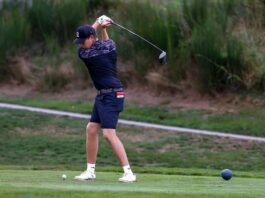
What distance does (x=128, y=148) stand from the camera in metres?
17.9

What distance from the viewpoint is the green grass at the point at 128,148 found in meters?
16.7

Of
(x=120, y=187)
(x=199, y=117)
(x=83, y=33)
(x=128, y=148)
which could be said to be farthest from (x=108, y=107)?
(x=199, y=117)

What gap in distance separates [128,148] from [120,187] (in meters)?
8.16

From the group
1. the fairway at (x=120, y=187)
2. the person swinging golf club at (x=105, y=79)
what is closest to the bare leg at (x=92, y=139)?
the person swinging golf club at (x=105, y=79)

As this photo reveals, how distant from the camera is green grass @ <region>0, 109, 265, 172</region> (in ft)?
54.9

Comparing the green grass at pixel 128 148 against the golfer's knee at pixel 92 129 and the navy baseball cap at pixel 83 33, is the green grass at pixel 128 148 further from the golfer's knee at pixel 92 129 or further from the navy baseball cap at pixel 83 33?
the navy baseball cap at pixel 83 33

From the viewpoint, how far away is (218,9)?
72.4 feet

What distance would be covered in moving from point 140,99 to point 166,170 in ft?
25.7

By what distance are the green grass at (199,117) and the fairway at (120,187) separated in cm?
792

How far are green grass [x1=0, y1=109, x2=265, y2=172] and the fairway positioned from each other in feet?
12.6

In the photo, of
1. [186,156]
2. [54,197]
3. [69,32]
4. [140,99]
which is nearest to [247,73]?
[140,99]

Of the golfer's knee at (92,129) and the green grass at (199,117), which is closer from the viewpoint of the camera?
the golfer's knee at (92,129)

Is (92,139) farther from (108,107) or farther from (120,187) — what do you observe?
(120,187)

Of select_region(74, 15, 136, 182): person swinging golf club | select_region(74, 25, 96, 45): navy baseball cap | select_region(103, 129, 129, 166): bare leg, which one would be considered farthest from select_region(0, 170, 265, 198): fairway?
select_region(74, 25, 96, 45): navy baseball cap
